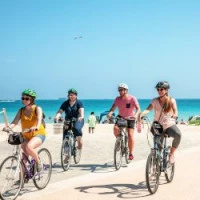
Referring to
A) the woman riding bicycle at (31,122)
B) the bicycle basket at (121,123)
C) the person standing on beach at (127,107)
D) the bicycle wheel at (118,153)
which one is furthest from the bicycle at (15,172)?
the person standing on beach at (127,107)

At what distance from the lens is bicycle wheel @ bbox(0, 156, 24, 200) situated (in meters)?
7.00

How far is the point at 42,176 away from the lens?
26.3 feet

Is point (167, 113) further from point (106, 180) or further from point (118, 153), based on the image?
point (118, 153)

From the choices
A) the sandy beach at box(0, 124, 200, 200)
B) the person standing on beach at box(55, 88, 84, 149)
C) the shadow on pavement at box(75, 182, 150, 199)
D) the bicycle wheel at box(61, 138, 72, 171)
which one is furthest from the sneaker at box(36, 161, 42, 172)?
the person standing on beach at box(55, 88, 84, 149)

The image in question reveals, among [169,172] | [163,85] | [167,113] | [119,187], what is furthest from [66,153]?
[163,85]

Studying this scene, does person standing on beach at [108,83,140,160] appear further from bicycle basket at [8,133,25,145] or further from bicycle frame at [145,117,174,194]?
bicycle basket at [8,133,25,145]

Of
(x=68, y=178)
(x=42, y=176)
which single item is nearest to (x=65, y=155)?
(x=68, y=178)

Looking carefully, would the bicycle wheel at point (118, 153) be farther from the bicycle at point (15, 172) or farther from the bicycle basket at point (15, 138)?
the bicycle basket at point (15, 138)

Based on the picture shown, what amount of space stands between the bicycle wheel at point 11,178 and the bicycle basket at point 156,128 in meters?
2.42

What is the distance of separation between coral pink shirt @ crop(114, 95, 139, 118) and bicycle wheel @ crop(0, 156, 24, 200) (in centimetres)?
434

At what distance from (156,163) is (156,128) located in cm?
62

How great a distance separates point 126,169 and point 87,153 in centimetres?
364

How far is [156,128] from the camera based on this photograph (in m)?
8.02

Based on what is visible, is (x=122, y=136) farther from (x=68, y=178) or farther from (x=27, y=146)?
(x=27, y=146)
